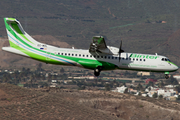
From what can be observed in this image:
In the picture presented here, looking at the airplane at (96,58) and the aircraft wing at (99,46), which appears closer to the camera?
the aircraft wing at (99,46)

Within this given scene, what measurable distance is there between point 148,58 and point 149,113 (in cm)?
8787

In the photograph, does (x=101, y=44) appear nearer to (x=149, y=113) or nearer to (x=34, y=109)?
(x=34, y=109)

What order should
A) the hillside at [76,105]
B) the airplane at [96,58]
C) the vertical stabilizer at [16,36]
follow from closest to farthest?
the airplane at [96,58], the vertical stabilizer at [16,36], the hillside at [76,105]

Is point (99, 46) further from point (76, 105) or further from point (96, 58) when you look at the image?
point (76, 105)

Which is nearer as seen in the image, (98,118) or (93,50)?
(93,50)

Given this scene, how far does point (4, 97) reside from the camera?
387 feet

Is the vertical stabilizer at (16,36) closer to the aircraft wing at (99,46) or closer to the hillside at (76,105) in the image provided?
the aircraft wing at (99,46)

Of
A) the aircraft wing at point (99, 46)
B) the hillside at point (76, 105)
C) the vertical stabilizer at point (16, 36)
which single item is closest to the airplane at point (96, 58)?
the aircraft wing at point (99, 46)

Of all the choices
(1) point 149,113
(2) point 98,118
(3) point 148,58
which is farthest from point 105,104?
(3) point 148,58

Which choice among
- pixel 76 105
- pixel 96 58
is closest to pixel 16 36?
pixel 96 58

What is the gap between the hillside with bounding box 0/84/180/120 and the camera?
109688 mm

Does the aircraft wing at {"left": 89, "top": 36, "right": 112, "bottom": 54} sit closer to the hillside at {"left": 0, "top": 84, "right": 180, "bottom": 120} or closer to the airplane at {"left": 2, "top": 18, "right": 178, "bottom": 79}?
the airplane at {"left": 2, "top": 18, "right": 178, "bottom": 79}

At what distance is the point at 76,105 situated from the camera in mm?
125938

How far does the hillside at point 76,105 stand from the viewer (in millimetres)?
109688
